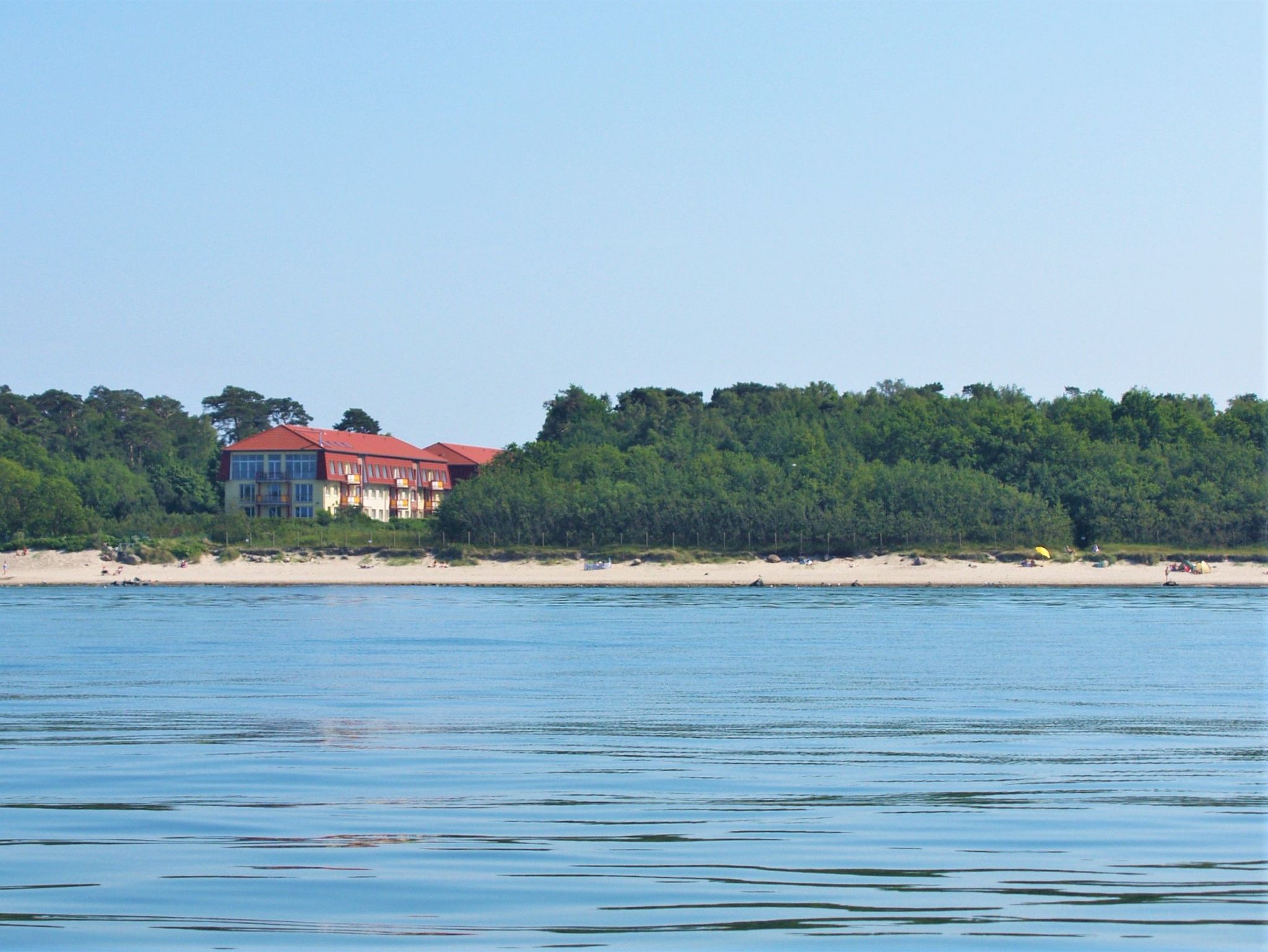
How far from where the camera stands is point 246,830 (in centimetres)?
1085

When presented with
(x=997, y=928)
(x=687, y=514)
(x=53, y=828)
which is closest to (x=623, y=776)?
(x=53, y=828)

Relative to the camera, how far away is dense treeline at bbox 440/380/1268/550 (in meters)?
85.2

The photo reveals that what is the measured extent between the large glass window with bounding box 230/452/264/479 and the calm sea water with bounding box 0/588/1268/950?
8574cm

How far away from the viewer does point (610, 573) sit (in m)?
83.6

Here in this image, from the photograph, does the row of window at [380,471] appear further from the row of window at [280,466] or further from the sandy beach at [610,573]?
the sandy beach at [610,573]

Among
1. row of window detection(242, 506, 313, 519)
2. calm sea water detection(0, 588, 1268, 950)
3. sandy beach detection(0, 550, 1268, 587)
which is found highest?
row of window detection(242, 506, 313, 519)

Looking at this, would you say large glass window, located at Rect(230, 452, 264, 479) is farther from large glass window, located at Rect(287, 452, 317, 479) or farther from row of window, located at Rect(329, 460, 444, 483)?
row of window, located at Rect(329, 460, 444, 483)

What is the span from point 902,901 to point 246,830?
16.1 ft

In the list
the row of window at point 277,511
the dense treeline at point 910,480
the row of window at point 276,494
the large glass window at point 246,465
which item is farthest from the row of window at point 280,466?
the dense treeline at point 910,480

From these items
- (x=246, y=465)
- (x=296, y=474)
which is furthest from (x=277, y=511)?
(x=246, y=465)

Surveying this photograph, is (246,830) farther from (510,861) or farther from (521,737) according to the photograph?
(521,737)

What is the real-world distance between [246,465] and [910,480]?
173ft

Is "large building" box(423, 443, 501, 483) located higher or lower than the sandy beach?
higher

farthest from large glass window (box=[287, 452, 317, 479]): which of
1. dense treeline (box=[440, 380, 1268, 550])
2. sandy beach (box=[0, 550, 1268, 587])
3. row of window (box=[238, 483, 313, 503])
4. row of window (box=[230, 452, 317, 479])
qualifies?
sandy beach (box=[0, 550, 1268, 587])
